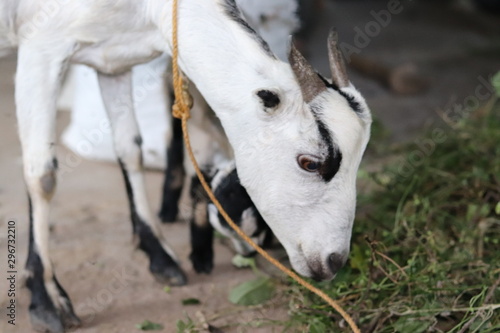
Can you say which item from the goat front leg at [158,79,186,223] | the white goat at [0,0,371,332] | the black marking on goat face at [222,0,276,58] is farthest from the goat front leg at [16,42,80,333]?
the goat front leg at [158,79,186,223]

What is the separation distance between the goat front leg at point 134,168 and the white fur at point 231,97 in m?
0.27

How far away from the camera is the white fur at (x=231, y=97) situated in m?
2.44

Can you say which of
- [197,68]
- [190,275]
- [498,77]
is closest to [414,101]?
[498,77]

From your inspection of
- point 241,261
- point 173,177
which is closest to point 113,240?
point 173,177

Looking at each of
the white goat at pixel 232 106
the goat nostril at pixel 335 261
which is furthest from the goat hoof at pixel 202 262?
the goat nostril at pixel 335 261

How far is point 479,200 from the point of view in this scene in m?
3.54

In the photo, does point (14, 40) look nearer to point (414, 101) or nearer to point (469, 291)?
point (469, 291)

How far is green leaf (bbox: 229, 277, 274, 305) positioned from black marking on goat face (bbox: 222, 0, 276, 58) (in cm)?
113

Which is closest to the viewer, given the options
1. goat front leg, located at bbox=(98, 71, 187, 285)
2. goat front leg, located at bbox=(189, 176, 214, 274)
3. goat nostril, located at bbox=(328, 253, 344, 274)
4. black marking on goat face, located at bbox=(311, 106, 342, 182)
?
black marking on goat face, located at bbox=(311, 106, 342, 182)

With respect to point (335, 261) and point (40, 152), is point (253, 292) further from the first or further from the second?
point (40, 152)

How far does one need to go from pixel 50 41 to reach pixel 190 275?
132 centimetres

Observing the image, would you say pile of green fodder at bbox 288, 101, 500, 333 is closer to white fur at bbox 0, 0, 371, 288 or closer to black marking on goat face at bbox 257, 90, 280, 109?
white fur at bbox 0, 0, 371, 288

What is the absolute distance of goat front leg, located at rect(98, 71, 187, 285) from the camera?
3230 mm

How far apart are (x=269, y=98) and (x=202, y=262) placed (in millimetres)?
1289
